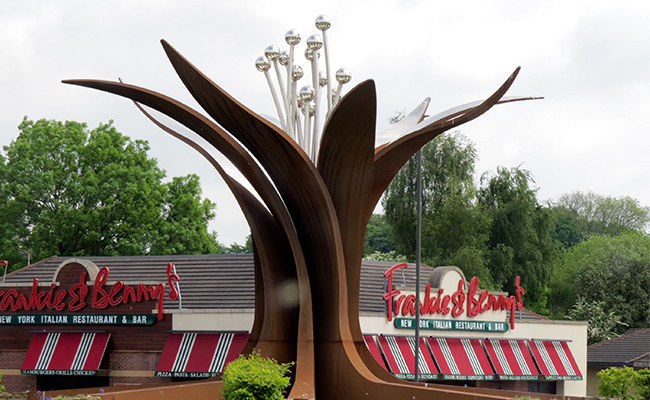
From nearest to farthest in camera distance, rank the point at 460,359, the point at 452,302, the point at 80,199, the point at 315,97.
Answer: the point at 315,97
the point at 460,359
the point at 452,302
the point at 80,199

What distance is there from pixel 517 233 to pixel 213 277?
22.5 m

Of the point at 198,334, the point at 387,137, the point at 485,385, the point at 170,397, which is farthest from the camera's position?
the point at 485,385

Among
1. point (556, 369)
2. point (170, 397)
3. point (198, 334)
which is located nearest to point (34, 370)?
point (198, 334)

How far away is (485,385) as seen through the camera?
32000 mm

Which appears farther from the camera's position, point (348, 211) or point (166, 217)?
point (166, 217)

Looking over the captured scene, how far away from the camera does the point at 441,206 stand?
162 ft

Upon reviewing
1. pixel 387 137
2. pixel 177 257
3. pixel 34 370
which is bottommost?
pixel 34 370

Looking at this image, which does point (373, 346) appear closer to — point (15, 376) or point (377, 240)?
point (15, 376)

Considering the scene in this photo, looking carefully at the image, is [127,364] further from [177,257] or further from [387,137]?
[387,137]

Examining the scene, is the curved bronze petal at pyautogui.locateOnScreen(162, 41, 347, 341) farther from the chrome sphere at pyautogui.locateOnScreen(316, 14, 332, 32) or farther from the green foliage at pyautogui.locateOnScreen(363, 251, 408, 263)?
the green foliage at pyautogui.locateOnScreen(363, 251, 408, 263)

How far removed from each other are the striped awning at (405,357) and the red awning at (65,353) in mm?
9977

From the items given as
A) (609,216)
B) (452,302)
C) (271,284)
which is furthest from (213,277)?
(609,216)

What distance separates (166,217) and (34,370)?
19229 mm

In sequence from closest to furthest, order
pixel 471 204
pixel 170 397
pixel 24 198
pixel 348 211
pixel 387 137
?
pixel 170 397, pixel 348 211, pixel 387 137, pixel 24 198, pixel 471 204
